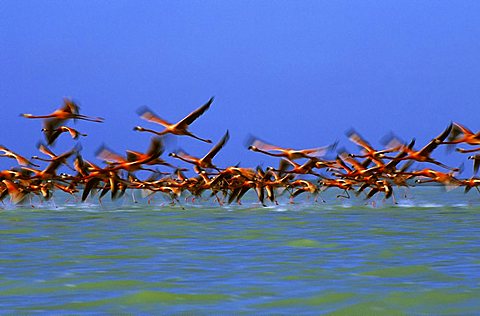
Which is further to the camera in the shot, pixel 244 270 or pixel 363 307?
pixel 244 270

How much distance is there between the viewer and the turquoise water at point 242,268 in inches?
392

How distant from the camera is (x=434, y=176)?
31.6 metres

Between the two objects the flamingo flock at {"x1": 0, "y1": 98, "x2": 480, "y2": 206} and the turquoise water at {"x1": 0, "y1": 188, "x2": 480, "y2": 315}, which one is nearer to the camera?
the turquoise water at {"x1": 0, "y1": 188, "x2": 480, "y2": 315}

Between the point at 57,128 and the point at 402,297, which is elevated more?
the point at 57,128

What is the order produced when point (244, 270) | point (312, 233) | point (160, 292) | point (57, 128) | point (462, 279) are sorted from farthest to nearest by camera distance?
1. point (57, 128)
2. point (312, 233)
3. point (244, 270)
4. point (462, 279)
5. point (160, 292)

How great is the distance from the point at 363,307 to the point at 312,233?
9.66 m

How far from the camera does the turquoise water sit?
32.6 ft

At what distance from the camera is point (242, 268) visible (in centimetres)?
1284

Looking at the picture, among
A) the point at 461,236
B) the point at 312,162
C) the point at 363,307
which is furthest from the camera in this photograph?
the point at 312,162

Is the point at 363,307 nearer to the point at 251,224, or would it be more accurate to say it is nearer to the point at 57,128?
the point at 251,224

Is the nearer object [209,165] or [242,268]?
[242,268]

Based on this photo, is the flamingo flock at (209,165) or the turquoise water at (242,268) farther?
the flamingo flock at (209,165)

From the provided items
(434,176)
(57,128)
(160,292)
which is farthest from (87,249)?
(434,176)

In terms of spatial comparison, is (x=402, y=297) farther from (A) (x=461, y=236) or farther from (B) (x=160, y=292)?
(A) (x=461, y=236)
